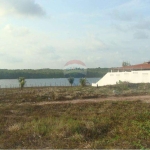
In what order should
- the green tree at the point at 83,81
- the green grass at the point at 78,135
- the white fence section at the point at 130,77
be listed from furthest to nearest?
the green tree at the point at 83,81
the white fence section at the point at 130,77
the green grass at the point at 78,135

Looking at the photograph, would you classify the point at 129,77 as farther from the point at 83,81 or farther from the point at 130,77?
the point at 83,81

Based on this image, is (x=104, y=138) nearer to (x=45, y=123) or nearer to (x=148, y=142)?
(x=148, y=142)

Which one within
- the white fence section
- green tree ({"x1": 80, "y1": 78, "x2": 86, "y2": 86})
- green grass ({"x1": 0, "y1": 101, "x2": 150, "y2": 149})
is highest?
the white fence section

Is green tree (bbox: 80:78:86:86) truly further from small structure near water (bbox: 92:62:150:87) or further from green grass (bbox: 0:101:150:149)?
green grass (bbox: 0:101:150:149)

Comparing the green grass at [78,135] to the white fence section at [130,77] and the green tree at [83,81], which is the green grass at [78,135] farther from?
the green tree at [83,81]

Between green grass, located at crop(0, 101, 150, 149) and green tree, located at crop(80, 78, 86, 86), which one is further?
green tree, located at crop(80, 78, 86, 86)

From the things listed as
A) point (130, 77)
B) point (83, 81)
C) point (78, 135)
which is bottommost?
point (78, 135)

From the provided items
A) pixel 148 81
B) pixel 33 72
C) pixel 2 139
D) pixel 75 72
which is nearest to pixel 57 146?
pixel 2 139

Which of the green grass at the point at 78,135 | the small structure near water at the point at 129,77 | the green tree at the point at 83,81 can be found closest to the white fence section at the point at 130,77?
the small structure near water at the point at 129,77

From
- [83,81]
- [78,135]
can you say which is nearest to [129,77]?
[83,81]

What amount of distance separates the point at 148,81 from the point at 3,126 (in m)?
20.0

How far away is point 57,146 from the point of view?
4.84 metres

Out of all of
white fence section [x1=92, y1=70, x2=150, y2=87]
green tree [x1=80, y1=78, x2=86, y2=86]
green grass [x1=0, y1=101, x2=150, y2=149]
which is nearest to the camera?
green grass [x1=0, y1=101, x2=150, y2=149]

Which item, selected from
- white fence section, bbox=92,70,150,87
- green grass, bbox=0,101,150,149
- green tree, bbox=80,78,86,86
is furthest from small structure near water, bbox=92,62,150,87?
green grass, bbox=0,101,150,149
